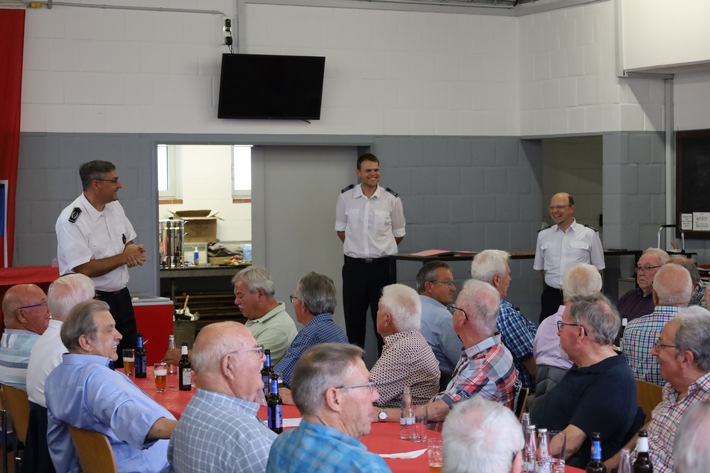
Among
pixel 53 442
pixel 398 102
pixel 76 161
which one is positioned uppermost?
pixel 398 102

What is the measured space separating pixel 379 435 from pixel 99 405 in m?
1.13

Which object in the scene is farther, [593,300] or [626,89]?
[626,89]

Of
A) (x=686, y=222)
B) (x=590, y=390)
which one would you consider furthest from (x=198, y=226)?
(x=590, y=390)

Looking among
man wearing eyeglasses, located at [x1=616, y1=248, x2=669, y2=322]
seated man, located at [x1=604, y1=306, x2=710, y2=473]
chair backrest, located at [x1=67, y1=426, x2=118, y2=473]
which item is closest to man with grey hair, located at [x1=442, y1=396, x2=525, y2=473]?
seated man, located at [x1=604, y1=306, x2=710, y2=473]

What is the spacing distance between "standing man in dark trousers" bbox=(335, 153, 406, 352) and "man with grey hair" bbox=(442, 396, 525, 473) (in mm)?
6456

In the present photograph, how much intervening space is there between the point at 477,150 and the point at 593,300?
243 inches

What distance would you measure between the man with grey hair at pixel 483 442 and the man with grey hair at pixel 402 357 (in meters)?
2.18

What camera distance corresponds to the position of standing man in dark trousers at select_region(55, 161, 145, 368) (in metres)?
6.99

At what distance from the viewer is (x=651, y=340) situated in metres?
5.06

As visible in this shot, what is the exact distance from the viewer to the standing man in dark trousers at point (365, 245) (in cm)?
920

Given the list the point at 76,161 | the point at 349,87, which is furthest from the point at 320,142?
the point at 76,161

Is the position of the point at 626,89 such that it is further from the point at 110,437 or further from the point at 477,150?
the point at 110,437

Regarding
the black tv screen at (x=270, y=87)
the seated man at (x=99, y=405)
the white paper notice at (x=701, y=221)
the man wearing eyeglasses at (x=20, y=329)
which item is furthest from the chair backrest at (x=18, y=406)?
the white paper notice at (x=701, y=221)

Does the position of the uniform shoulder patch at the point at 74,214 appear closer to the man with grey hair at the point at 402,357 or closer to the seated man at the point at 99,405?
the seated man at the point at 99,405
